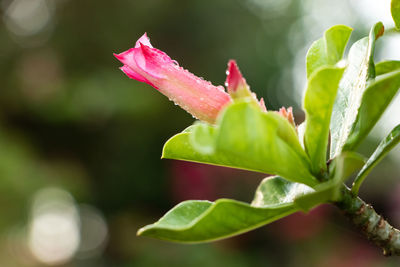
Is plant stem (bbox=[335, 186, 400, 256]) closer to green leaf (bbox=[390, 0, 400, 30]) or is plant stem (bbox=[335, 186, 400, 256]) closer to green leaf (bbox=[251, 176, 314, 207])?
green leaf (bbox=[251, 176, 314, 207])

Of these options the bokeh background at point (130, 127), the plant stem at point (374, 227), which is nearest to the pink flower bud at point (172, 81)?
the plant stem at point (374, 227)

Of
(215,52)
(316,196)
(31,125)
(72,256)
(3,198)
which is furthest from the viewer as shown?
(72,256)

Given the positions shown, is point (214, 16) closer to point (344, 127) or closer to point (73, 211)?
point (73, 211)

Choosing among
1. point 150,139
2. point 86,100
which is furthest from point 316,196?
point 150,139

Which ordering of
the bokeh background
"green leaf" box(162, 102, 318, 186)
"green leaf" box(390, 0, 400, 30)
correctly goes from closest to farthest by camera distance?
"green leaf" box(162, 102, 318, 186) < "green leaf" box(390, 0, 400, 30) < the bokeh background

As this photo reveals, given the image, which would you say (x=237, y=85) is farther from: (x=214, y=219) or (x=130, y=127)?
(x=130, y=127)

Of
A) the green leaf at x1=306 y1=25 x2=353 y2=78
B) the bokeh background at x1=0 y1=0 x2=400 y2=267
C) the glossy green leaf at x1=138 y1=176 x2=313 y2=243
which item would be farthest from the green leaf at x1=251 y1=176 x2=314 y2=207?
the bokeh background at x1=0 y1=0 x2=400 y2=267

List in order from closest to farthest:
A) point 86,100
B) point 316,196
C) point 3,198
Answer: point 316,196
point 3,198
point 86,100

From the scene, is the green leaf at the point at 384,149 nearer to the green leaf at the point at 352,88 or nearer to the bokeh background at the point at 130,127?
the green leaf at the point at 352,88
